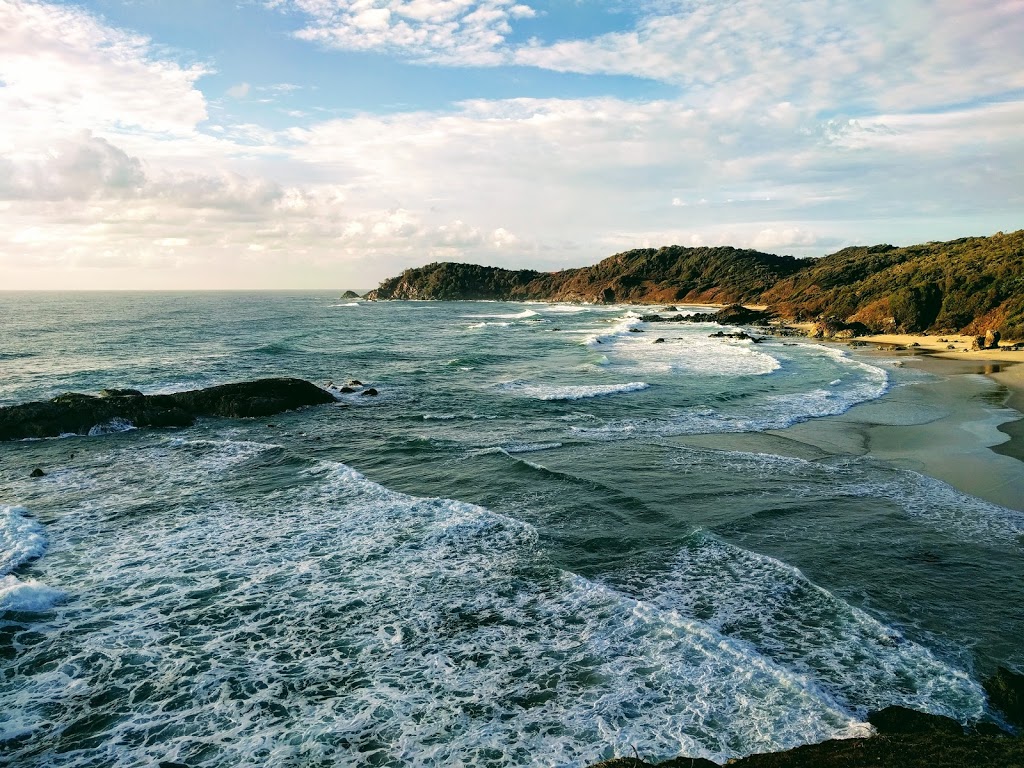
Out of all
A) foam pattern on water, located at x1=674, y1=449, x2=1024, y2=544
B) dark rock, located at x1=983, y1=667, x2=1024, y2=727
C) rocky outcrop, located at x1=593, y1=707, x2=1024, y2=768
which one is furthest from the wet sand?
rocky outcrop, located at x1=593, y1=707, x2=1024, y2=768

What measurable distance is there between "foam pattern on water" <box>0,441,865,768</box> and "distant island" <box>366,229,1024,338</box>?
4766 centimetres

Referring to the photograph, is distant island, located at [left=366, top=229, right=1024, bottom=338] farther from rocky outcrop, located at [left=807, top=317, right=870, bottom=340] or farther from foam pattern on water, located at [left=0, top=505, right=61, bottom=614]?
foam pattern on water, located at [left=0, top=505, right=61, bottom=614]

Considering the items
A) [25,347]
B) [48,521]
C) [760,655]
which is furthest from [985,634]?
[25,347]

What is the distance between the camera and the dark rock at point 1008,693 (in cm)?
699

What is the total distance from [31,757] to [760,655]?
9.25 metres

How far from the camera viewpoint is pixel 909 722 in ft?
22.2

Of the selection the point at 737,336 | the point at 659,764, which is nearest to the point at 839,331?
the point at 737,336

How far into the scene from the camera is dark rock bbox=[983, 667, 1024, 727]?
22.9ft

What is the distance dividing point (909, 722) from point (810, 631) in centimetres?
214

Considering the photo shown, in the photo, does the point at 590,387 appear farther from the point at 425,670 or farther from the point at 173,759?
the point at 173,759

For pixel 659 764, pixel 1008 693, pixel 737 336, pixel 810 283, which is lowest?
pixel 659 764

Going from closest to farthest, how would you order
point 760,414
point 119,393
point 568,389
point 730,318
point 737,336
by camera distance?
1. point 760,414
2. point 119,393
3. point 568,389
4. point 737,336
5. point 730,318

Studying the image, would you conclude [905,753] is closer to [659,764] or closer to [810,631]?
[659,764]

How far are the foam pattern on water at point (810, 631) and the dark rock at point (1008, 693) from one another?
0.46 feet
